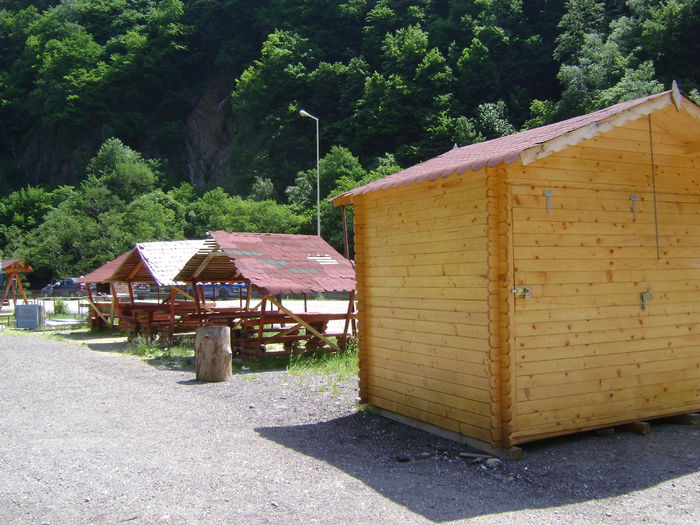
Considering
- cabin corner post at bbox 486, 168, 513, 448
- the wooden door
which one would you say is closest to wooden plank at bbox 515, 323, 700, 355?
the wooden door

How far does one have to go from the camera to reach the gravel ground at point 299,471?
15.5 feet

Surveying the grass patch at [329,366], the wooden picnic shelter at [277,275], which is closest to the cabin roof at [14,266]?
the wooden picnic shelter at [277,275]

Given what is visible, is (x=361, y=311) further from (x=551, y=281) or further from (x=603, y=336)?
(x=603, y=336)

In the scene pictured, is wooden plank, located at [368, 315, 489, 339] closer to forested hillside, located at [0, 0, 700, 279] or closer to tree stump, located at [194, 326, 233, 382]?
tree stump, located at [194, 326, 233, 382]

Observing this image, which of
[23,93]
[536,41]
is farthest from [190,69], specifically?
[536,41]

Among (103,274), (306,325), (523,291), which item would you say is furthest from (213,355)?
(103,274)

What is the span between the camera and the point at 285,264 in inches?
543

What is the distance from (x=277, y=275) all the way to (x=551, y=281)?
7.66m

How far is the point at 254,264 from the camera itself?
13297 millimetres

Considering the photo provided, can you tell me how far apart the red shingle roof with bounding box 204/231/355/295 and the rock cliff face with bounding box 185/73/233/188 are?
5386cm

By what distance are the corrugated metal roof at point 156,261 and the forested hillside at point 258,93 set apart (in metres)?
25.7

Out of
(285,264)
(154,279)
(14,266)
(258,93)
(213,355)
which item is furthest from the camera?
(258,93)

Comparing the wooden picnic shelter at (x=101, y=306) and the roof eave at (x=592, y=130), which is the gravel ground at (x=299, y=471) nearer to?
the roof eave at (x=592, y=130)

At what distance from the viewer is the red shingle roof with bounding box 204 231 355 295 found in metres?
12.7
